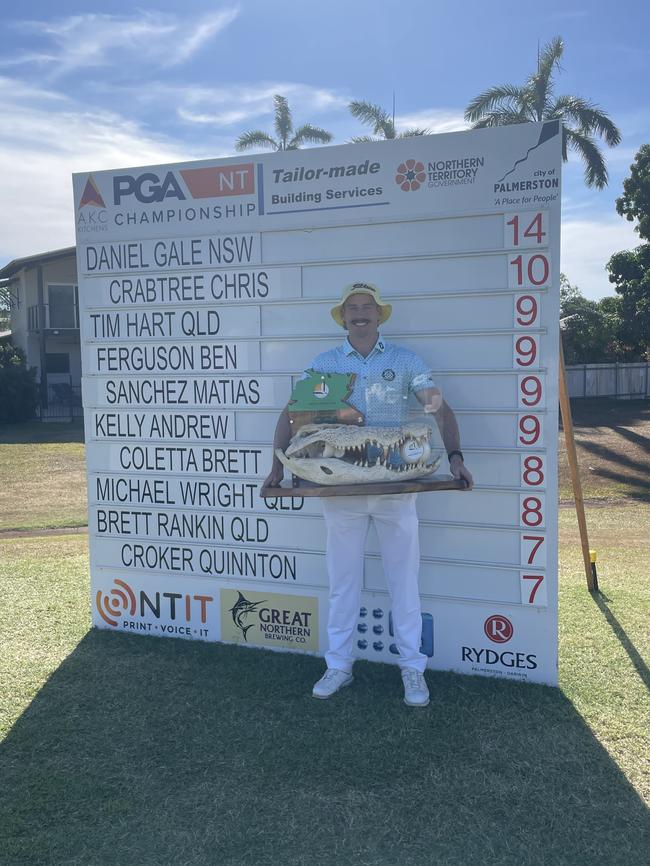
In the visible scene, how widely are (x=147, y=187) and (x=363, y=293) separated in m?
2.12

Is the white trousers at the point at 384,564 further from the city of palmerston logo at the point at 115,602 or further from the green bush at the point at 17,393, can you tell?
the green bush at the point at 17,393

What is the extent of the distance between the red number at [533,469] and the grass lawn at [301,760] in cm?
127

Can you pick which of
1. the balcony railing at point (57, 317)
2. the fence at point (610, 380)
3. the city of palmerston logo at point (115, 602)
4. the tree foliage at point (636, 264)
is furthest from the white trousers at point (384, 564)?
the balcony railing at point (57, 317)

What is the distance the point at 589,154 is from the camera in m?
24.4

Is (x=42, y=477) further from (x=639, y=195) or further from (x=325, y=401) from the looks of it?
(x=639, y=195)

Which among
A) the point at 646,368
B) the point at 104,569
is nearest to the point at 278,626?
the point at 104,569

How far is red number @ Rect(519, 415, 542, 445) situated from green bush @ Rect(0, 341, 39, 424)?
25.9 m

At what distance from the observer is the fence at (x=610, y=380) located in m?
30.8

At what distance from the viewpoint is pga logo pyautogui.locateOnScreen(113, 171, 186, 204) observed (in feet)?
18.4

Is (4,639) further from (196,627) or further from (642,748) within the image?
(642,748)

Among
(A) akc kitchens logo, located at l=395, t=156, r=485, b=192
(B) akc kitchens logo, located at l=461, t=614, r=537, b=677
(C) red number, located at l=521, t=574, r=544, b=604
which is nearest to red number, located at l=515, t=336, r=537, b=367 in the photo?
(A) akc kitchens logo, located at l=395, t=156, r=485, b=192

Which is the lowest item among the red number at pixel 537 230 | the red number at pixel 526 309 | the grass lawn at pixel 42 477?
the grass lawn at pixel 42 477

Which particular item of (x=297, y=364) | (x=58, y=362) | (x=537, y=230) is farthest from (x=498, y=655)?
(x=58, y=362)

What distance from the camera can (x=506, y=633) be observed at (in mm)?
4945
